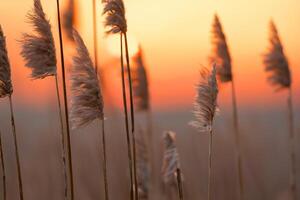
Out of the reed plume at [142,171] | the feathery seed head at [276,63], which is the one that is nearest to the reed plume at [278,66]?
the feathery seed head at [276,63]

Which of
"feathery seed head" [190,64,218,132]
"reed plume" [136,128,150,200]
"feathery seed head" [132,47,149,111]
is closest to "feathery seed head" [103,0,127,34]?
"feathery seed head" [190,64,218,132]

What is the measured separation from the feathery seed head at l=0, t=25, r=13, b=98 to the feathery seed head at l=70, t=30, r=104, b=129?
0.32 metres

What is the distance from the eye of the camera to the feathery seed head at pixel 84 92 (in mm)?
2539

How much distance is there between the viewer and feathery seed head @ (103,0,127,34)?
104 inches

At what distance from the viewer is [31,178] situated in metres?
6.23

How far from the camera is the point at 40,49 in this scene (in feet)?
8.67

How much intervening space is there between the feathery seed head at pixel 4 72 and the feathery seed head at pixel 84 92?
0.32m

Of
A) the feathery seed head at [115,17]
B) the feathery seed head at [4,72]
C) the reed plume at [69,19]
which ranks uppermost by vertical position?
the reed plume at [69,19]

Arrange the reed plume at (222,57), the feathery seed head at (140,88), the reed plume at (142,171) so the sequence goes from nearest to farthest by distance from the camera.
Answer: the reed plume at (142,171) → the reed plume at (222,57) → the feathery seed head at (140,88)

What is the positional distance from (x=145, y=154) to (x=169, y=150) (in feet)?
1.91

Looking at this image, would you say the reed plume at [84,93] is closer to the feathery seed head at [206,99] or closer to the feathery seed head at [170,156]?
the feathery seed head at [170,156]

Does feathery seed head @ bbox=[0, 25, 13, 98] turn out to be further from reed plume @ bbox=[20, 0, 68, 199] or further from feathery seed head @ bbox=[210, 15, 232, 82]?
feathery seed head @ bbox=[210, 15, 232, 82]

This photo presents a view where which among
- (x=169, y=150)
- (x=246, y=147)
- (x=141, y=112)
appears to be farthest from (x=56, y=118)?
(x=169, y=150)

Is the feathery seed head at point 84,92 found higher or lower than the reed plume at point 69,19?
lower
